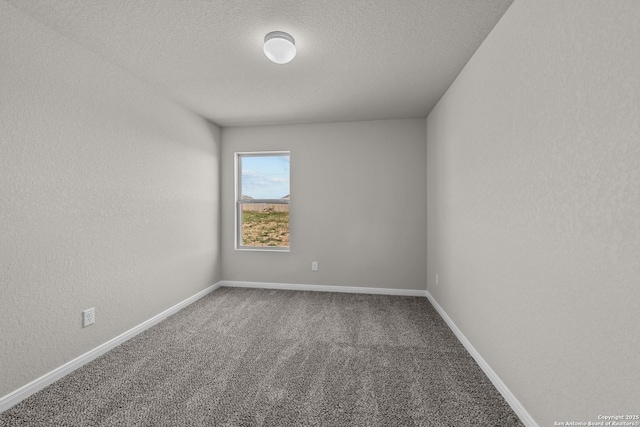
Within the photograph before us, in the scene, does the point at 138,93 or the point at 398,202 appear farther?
the point at 398,202

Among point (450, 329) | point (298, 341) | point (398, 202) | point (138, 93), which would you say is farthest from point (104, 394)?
point (398, 202)

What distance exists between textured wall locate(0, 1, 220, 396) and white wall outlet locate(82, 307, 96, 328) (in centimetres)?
3

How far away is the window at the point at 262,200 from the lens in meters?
3.97

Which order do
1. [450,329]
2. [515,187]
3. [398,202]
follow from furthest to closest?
1. [398,202]
2. [450,329]
3. [515,187]

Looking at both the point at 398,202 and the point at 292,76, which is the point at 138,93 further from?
the point at 398,202

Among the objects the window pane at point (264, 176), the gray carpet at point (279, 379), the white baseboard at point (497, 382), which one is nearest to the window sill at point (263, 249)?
the window pane at point (264, 176)

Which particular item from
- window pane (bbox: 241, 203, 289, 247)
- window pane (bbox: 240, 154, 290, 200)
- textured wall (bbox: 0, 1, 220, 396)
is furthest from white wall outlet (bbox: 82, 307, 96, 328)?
window pane (bbox: 240, 154, 290, 200)

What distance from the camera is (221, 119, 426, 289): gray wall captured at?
3.60 meters

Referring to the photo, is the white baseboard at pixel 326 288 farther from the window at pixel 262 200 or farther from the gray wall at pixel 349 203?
the window at pixel 262 200

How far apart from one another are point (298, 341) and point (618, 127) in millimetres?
2369

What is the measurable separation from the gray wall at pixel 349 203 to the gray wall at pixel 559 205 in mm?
1508

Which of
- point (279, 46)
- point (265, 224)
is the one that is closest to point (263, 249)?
point (265, 224)

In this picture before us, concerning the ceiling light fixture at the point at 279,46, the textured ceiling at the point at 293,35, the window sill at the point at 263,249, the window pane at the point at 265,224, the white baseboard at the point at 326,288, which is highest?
the textured ceiling at the point at 293,35

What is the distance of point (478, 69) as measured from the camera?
78.6 inches
